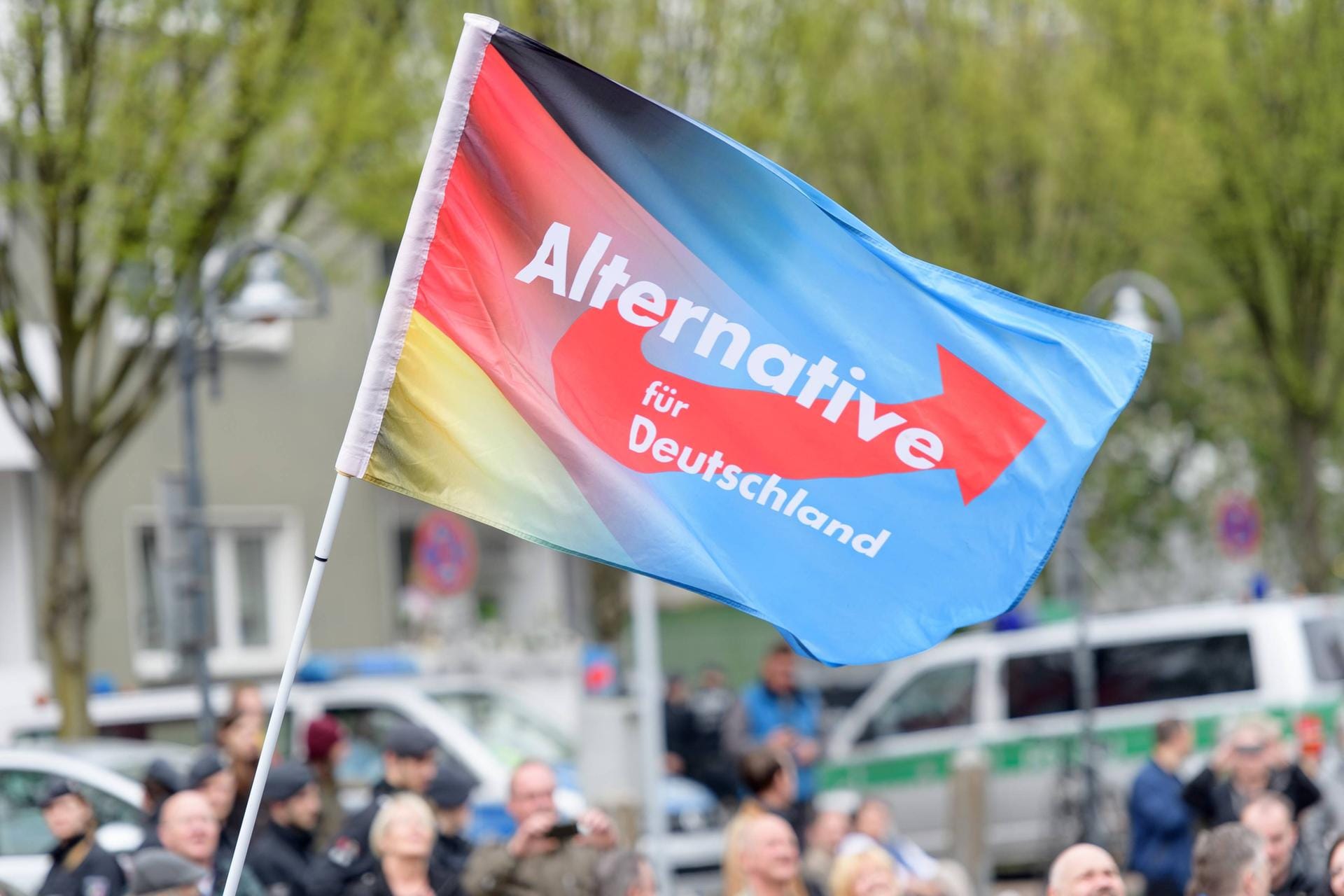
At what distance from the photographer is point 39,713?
47.4 feet

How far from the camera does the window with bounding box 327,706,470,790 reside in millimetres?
13898

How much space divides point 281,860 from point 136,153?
6265mm

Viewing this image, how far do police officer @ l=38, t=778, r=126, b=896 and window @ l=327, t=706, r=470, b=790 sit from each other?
18.5 ft

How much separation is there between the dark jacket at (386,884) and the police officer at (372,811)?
59 mm

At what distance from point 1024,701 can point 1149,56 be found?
376 inches

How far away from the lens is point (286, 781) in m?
8.49

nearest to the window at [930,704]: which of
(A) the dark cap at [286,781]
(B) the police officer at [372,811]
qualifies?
(B) the police officer at [372,811]

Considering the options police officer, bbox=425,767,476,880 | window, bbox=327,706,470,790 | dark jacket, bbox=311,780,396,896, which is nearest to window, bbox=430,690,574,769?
window, bbox=327,706,470,790

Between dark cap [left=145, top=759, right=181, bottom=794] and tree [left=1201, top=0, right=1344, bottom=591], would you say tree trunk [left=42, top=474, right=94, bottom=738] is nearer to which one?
dark cap [left=145, top=759, right=181, bottom=794]

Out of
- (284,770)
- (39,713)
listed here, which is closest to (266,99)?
(39,713)

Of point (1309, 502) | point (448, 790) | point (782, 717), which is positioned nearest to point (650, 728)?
point (782, 717)

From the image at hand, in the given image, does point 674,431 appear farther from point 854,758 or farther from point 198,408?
point 198,408

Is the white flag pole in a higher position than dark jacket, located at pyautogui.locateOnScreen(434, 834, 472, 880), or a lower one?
higher

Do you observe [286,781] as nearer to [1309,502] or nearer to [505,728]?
[505,728]
